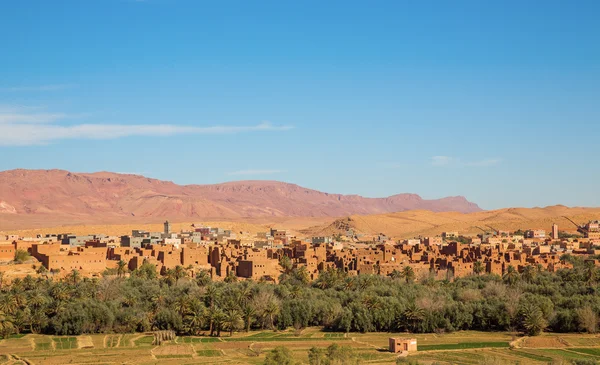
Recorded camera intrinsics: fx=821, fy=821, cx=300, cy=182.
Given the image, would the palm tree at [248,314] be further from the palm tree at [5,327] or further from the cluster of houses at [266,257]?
the palm tree at [5,327]

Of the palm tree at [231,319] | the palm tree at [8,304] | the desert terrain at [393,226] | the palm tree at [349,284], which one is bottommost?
the palm tree at [231,319]

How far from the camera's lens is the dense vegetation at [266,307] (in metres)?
56.3

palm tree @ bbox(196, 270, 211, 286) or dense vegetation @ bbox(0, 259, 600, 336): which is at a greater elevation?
palm tree @ bbox(196, 270, 211, 286)

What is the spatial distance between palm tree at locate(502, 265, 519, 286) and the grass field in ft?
52.8

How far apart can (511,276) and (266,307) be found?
25708mm

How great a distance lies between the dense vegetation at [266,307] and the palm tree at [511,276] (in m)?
4.73

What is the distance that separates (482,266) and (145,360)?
143ft

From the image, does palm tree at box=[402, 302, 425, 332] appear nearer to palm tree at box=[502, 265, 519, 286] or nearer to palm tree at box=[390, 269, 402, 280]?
palm tree at box=[502, 265, 519, 286]

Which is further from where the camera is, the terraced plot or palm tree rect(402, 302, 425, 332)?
palm tree rect(402, 302, 425, 332)

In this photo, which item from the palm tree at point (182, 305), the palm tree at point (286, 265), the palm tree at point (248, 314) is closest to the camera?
the palm tree at point (182, 305)

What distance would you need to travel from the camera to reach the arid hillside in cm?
14800

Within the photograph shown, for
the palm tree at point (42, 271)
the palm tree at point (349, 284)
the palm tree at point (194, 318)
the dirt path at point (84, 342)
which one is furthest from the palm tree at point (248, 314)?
the palm tree at point (42, 271)

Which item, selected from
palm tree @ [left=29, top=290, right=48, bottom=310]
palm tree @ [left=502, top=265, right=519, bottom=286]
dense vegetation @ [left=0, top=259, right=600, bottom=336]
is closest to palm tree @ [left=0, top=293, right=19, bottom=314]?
dense vegetation @ [left=0, top=259, right=600, bottom=336]

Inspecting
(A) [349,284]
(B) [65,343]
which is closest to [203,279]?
(A) [349,284]
